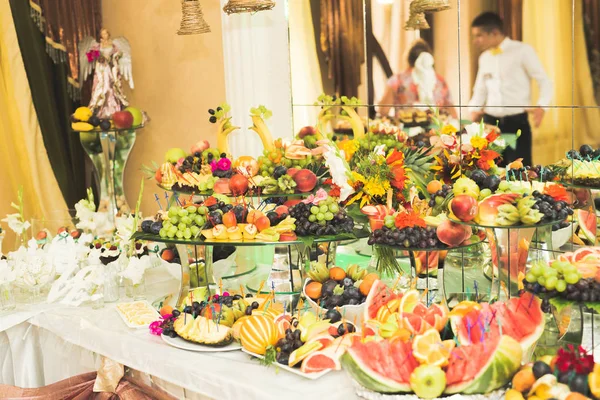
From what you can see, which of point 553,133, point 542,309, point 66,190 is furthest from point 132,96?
point 542,309

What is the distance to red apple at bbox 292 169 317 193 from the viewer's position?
9.82 feet

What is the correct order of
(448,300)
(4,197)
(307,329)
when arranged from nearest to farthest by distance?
(307,329) → (448,300) → (4,197)

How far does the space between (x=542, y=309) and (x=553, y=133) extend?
3.75 ft

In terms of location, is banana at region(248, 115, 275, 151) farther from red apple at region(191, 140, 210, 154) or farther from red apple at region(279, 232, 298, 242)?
red apple at region(279, 232, 298, 242)

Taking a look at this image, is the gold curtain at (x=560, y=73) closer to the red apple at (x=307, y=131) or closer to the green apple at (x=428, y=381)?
the red apple at (x=307, y=131)

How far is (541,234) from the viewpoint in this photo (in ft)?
8.59

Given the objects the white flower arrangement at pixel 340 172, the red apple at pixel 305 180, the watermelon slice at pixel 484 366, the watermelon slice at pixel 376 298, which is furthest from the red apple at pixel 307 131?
the watermelon slice at pixel 484 366

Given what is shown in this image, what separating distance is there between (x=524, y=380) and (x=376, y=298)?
61cm

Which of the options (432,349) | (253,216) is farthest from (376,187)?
(432,349)

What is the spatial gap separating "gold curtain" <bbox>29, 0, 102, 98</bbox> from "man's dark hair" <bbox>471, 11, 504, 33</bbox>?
2906 millimetres

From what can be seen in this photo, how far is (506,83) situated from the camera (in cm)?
320

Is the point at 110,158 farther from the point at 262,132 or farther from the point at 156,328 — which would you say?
the point at 156,328

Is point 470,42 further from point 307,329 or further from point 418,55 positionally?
point 307,329

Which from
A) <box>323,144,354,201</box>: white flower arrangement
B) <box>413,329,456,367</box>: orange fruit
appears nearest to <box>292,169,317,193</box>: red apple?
<box>323,144,354,201</box>: white flower arrangement
